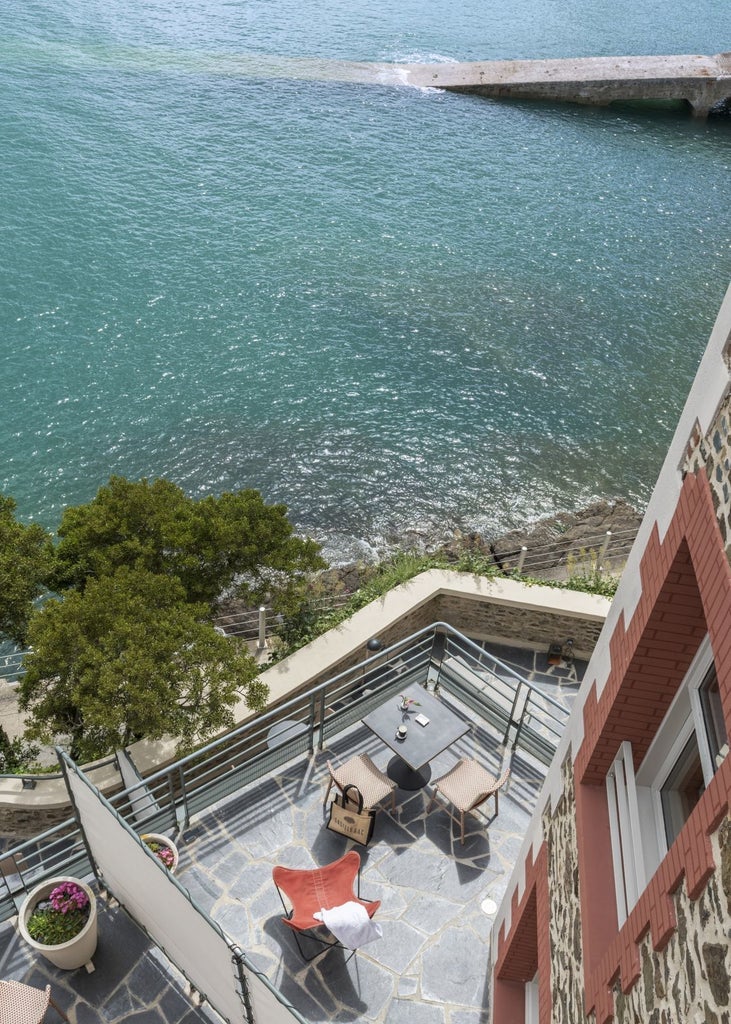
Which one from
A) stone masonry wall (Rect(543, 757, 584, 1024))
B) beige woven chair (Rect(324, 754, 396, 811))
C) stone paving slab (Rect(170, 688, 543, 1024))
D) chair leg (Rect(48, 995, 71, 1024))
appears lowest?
chair leg (Rect(48, 995, 71, 1024))

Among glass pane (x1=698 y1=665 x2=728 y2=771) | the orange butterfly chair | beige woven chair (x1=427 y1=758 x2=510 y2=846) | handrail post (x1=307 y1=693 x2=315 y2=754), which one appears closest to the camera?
glass pane (x1=698 y1=665 x2=728 y2=771)

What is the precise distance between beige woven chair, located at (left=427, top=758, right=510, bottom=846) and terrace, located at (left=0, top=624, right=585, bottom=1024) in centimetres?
45

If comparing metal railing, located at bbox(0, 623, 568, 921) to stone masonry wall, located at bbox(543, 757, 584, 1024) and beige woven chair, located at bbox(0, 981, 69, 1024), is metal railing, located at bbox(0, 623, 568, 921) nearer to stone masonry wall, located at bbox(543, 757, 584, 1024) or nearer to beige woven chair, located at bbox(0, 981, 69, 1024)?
beige woven chair, located at bbox(0, 981, 69, 1024)

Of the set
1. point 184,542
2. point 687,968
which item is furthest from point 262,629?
point 687,968

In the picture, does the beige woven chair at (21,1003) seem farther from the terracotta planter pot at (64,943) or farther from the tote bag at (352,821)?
the tote bag at (352,821)

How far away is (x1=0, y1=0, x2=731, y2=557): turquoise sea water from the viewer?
2448 cm

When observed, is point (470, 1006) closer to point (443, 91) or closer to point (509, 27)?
point (443, 91)

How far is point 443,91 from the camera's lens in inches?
1996

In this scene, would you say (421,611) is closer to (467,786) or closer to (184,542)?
(467,786)

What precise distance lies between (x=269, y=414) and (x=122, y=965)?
61.8 ft

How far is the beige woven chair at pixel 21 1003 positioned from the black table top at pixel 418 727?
14.6 feet

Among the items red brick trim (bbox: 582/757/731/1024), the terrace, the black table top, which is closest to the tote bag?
the terrace

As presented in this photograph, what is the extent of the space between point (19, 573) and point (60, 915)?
17.8 ft

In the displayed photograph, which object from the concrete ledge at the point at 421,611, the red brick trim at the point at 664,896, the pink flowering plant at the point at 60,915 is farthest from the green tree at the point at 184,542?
the red brick trim at the point at 664,896
